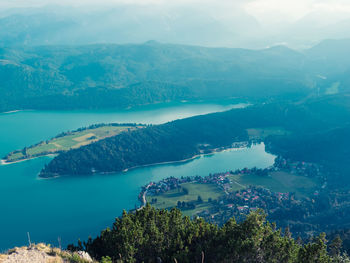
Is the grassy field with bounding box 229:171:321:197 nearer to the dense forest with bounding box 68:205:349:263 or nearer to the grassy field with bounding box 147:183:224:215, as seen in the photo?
the grassy field with bounding box 147:183:224:215

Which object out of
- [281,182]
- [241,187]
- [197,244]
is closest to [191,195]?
[241,187]

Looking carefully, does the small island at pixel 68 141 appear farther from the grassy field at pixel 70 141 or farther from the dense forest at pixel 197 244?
the dense forest at pixel 197 244

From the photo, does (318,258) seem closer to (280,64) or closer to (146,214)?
(146,214)

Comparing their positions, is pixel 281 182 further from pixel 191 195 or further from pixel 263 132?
pixel 263 132

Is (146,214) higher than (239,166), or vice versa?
(146,214)

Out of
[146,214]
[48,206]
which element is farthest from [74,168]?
[146,214]

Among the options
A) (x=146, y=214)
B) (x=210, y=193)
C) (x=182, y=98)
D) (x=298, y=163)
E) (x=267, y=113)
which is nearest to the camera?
(x=146, y=214)

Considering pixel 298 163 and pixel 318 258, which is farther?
pixel 298 163

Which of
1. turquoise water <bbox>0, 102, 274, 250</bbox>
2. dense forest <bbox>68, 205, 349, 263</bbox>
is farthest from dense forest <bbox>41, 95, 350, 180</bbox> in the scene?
dense forest <bbox>68, 205, 349, 263</bbox>
